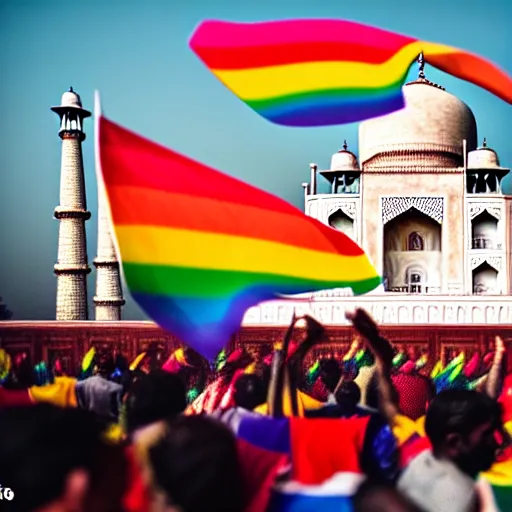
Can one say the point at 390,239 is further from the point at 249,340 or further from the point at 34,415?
the point at 34,415

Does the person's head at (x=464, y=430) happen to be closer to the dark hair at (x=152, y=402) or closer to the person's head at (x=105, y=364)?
Result: the dark hair at (x=152, y=402)

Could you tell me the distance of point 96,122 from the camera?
285 centimetres

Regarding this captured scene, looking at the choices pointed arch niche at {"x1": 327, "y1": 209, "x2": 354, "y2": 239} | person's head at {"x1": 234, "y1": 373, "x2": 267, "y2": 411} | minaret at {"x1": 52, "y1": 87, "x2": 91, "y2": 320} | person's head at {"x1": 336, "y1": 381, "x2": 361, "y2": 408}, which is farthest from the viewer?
pointed arch niche at {"x1": 327, "y1": 209, "x2": 354, "y2": 239}

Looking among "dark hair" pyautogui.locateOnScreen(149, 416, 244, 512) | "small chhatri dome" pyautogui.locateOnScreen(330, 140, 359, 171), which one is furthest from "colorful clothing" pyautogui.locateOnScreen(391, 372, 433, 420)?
"small chhatri dome" pyautogui.locateOnScreen(330, 140, 359, 171)

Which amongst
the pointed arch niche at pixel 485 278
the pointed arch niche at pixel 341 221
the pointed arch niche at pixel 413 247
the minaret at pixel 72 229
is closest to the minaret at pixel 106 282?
the minaret at pixel 72 229

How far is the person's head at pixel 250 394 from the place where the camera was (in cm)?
303

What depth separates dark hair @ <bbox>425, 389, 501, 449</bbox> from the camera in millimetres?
2293

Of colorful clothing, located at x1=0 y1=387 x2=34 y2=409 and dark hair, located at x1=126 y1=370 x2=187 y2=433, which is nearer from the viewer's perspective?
dark hair, located at x1=126 y1=370 x2=187 y2=433

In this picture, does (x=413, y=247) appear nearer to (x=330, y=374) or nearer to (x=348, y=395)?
(x=330, y=374)

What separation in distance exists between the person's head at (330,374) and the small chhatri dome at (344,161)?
35.3 ft

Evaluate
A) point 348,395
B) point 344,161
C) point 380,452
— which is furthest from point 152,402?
point 344,161

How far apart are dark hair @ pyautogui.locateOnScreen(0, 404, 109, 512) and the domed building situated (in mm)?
12376

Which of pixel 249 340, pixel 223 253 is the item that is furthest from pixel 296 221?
pixel 249 340

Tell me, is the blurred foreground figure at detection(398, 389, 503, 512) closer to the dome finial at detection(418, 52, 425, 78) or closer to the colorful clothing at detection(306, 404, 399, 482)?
the colorful clothing at detection(306, 404, 399, 482)
